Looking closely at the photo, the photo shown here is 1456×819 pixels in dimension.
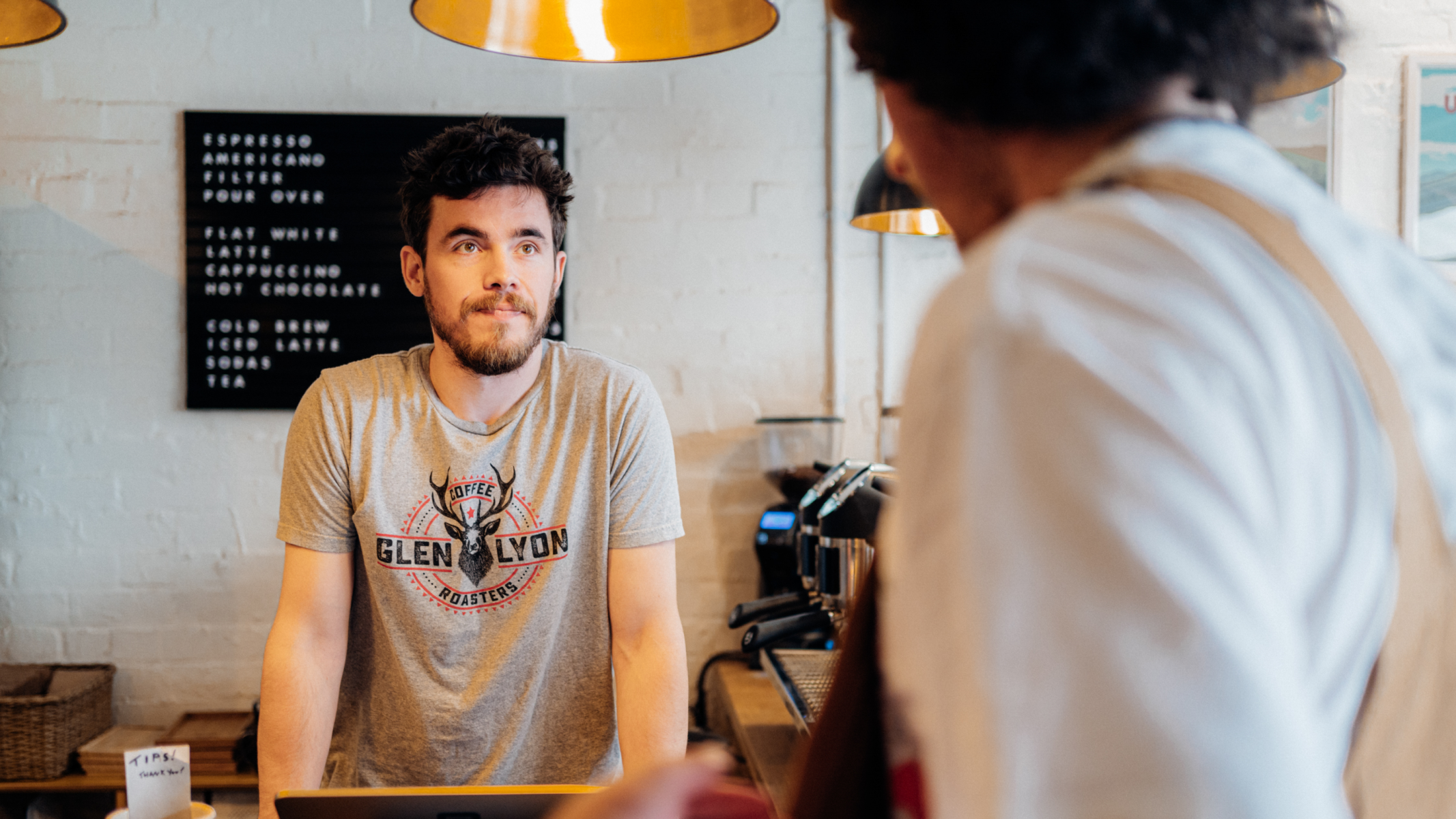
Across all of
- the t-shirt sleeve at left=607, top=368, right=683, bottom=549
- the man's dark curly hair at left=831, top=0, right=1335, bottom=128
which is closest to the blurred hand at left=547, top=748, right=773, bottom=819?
the man's dark curly hair at left=831, top=0, right=1335, bottom=128

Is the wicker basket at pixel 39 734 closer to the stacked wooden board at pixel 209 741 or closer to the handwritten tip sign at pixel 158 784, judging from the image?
the stacked wooden board at pixel 209 741

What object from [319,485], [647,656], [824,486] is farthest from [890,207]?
[319,485]

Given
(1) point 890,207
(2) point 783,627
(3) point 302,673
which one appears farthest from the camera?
(1) point 890,207

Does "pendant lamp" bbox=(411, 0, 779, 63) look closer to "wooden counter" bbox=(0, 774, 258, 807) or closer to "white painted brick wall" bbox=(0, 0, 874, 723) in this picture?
"white painted brick wall" bbox=(0, 0, 874, 723)

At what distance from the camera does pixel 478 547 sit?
1.46 meters

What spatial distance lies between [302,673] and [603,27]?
1006 mm

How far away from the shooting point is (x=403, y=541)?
1.45 metres

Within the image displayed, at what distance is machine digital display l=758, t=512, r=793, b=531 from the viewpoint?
2381mm

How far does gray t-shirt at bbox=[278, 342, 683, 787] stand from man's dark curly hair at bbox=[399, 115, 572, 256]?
0.32m

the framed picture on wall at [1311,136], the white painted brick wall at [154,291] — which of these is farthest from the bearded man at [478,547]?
the framed picture on wall at [1311,136]

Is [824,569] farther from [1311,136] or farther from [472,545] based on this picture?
[1311,136]

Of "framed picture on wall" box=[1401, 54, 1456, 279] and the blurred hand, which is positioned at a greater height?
"framed picture on wall" box=[1401, 54, 1456, 279]

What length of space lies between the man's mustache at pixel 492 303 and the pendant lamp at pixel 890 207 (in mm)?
716

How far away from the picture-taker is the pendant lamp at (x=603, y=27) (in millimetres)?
990
